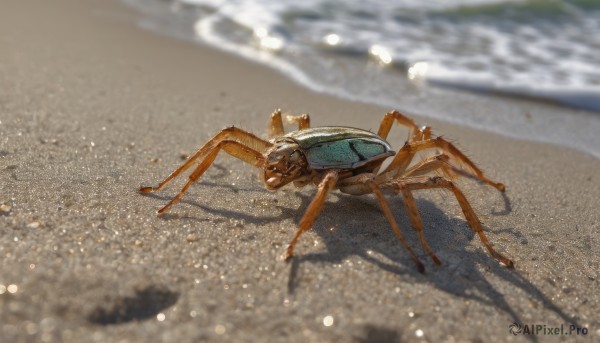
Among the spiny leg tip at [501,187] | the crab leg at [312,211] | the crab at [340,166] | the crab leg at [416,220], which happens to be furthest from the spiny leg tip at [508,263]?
the spiny leg tip at [501,187]

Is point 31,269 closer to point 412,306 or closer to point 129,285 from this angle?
point 129,285

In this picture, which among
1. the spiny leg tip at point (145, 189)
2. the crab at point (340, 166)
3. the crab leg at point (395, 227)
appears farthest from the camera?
the spiny leg tip at point (145, 189)

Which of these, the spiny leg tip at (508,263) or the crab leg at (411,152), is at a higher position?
the crab leg at (411,152)

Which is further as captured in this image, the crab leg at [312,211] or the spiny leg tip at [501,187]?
the spiny leg tip at [501,187]

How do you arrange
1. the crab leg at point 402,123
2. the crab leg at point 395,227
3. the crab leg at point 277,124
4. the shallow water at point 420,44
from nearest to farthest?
the crab leg at point 395,227 < the crab leg at point 402,123 < the crab leg at point 277,124 < the shallow water at point 420,44

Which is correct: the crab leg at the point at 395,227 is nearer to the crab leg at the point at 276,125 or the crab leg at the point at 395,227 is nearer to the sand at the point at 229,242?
the sand at the point at 229,242

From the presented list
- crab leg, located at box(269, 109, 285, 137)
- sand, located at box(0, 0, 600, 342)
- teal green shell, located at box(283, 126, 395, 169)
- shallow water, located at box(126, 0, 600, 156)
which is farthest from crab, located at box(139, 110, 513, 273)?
shallow water, located at box(126, 0, 600, 156)

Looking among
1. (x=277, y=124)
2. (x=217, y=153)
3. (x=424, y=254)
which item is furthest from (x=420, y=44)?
(x=424, y=254)
